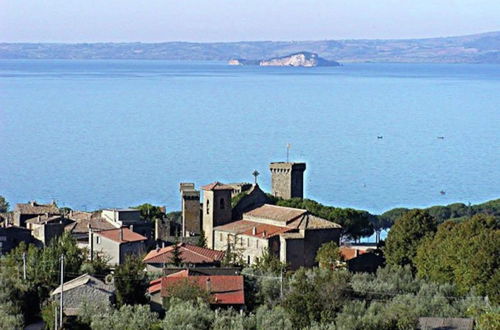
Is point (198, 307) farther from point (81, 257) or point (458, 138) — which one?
point (458, 138)

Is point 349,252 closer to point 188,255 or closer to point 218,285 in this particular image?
point 188,255

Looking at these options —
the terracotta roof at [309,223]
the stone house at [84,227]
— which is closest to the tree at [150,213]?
the stone house at [84,227]

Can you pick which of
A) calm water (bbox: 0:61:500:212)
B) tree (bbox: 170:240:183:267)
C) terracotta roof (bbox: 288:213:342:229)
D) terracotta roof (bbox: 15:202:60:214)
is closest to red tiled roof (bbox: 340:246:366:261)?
terracotta roof (bbox: 288:213:342:229)

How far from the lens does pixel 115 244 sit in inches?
1431

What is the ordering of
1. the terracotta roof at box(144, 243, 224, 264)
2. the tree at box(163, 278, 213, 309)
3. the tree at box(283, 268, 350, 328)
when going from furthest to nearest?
the terracotta roof at box(144, 243, 224, 264)
the tree at box(163, 278, 213, 309)
the tree at box(283, 268, 350, 328)

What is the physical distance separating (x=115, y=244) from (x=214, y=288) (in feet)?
27.4

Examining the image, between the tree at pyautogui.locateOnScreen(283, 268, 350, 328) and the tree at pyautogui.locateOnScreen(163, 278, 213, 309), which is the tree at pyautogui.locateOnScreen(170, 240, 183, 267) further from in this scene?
the tree at pyautogui.locateOnScreen(163, 278, 213, 309)

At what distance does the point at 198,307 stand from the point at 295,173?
77.4ft

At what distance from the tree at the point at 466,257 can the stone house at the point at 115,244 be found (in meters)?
9.32

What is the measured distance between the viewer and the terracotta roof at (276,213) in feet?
125

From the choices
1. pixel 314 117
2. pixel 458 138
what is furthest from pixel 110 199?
pixel 314 117

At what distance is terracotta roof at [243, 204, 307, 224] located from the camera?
125 ft

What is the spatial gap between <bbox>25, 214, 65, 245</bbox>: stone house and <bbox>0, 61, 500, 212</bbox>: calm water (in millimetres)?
22732

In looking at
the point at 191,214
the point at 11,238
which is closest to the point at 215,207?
the point at 191,214
